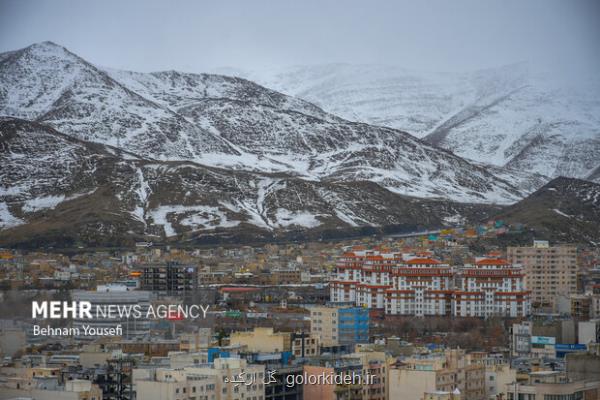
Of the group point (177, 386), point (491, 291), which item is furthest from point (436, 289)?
point (177, 386)

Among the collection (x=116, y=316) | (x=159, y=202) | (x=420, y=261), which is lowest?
(x=116, y=316)

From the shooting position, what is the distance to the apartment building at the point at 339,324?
27.8m

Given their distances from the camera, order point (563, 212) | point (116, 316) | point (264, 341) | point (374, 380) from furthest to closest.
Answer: point (563, 212)
point (116, 316)
point (264, 341)
point (374, 380)

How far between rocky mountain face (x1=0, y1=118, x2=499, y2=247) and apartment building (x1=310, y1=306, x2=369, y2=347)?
27133 mm

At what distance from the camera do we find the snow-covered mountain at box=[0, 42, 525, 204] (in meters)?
78.6

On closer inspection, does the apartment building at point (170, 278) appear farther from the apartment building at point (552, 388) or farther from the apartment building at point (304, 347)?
the apartment building at point (552, 388)

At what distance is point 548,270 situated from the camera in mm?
40875

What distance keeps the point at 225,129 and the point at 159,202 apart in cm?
2294

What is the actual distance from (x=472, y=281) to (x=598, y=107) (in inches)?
2278

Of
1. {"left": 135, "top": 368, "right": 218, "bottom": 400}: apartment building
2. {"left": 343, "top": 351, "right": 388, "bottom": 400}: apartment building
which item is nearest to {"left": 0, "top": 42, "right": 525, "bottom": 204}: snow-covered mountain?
{"left": 343, "top": 351, "right": 388, "bottom": 400}: apartment building

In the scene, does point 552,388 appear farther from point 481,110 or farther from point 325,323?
point 481,110

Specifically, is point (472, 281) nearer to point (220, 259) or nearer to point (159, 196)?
point (220, 259)

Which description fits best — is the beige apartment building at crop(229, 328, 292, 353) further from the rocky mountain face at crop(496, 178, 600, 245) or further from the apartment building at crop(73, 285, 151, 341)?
the rocky mountain face at crop(496, 178, 600, 245)

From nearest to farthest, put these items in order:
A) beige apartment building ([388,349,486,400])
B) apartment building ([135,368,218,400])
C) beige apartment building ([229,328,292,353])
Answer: apartment building ([135,368,218,400])
beige apartment building ([388,349,486,400])
beige apartment building ([229,328,292,353])
